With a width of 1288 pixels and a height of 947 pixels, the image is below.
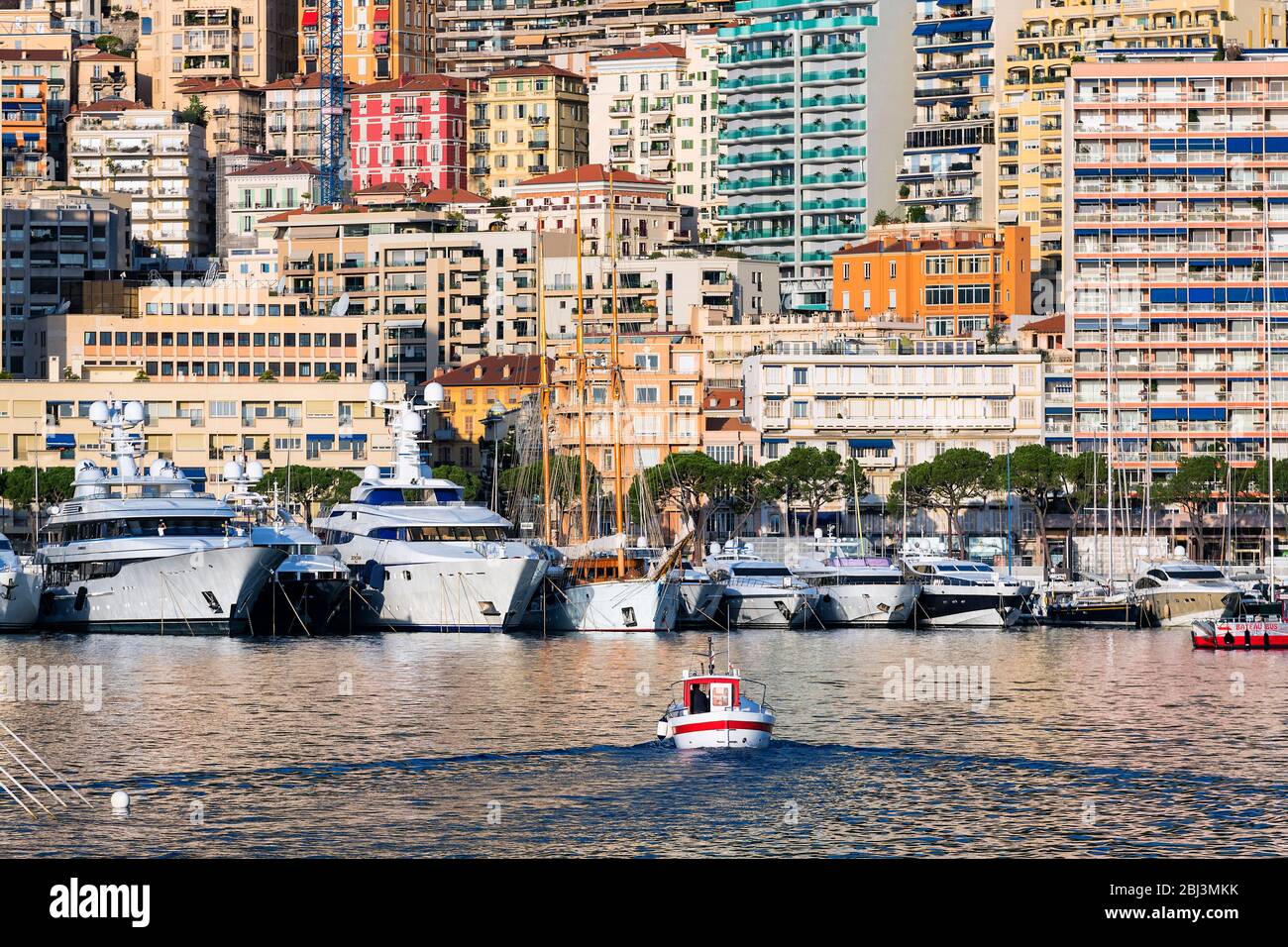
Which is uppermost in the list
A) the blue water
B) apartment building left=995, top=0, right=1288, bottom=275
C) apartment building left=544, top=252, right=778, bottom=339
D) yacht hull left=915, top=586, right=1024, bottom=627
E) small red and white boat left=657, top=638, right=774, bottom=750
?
apartment building left=995, top=0, right=1288, bottom=275

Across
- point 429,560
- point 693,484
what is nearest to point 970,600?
point 429,560

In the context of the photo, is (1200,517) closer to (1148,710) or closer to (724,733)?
(1148,710)

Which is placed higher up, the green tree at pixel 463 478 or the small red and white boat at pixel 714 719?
the green tree at pixel 463 478

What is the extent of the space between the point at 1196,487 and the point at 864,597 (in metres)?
37.1

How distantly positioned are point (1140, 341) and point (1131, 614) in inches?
1884

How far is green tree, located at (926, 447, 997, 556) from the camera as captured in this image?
15338 cm

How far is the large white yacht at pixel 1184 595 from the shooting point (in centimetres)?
11756

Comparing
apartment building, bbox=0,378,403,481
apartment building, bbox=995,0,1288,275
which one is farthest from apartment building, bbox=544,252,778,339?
apartment building, bbox=0,378,403,481

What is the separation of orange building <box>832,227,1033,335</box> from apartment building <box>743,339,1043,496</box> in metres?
18.8

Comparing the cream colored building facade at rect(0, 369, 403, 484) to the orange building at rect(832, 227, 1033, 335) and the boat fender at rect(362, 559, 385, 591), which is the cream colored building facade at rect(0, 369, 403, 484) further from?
the boat fender at rect(362, 559, 385, 591)

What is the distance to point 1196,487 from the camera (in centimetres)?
15062

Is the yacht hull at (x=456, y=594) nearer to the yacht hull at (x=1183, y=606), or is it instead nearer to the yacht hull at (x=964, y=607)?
the yacht hull at (x=964, y=607)

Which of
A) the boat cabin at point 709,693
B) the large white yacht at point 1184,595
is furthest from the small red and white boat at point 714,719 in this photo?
the large white yacht at point 1184,595

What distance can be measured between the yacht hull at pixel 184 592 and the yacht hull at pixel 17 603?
2.95 metres
